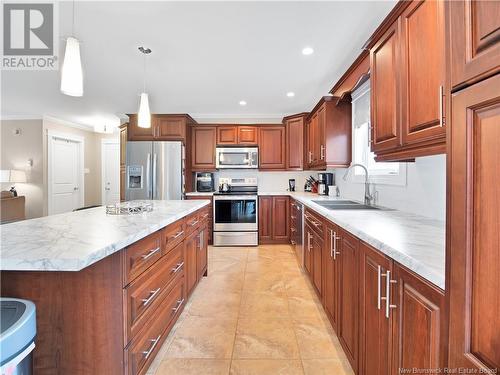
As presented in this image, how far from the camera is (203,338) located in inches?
75.1

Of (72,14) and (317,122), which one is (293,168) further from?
(72,14)

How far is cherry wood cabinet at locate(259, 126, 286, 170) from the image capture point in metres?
4.89

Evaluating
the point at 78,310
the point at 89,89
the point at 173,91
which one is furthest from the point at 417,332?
the point at 89,89

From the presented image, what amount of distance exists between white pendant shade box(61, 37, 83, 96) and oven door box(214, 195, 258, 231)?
121 inches

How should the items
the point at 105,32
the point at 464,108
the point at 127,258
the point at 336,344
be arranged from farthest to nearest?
the point at 105,32
the point at 336,344
the point at 127,258
the point at 464,108

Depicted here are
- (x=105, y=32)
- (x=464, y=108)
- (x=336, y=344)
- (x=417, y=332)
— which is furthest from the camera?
(x=105, y=32)

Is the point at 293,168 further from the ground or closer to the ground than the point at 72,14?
closer to the ground

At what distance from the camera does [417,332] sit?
864 millimetres

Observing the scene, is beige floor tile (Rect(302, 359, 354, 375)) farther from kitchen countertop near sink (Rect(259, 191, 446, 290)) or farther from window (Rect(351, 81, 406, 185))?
window (Rect(351, 81, 406, 185))

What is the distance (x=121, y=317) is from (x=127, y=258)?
0.84ft

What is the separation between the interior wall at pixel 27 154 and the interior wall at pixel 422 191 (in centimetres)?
647

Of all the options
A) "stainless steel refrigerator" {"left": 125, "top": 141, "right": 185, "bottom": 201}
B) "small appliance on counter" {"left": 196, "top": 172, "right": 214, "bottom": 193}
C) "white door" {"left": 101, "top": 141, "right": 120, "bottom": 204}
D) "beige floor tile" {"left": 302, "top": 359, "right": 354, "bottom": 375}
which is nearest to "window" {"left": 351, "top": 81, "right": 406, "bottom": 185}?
"beige floor tile" {"left": 302, "top": 359, "right": 354, "bottom": 375}

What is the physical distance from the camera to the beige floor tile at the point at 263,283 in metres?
2.75

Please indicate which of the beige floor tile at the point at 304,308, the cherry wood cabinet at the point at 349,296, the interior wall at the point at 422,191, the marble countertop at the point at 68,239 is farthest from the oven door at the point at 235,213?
the cherry wood cabinet at the point at 349,296
